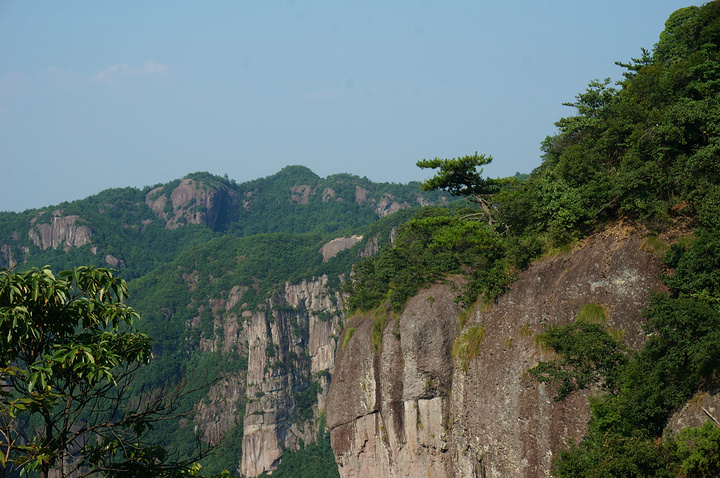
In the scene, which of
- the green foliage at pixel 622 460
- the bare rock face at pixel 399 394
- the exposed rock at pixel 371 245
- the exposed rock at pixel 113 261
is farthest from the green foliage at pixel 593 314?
the exposed rock at pixel 113 261

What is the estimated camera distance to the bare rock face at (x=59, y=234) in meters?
166

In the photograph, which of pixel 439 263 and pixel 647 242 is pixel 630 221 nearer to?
pixel 647 242

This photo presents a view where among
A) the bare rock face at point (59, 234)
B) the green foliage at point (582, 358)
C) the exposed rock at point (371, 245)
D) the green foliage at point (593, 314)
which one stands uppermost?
the bare rock face at point (59, 234)

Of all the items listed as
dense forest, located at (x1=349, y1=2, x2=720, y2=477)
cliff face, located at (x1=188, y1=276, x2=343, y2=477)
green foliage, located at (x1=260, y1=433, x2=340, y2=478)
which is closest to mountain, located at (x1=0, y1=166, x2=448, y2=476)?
cliff face, located at (x1=188, y1=276, x2=343, y2=477)

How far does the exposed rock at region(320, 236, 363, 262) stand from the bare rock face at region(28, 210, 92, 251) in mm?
69755

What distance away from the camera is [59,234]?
168250 millimetres

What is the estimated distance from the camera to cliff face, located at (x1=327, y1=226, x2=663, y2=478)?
16.7 meters

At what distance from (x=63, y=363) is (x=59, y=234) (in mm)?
178289

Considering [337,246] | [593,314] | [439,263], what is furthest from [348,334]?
[337,246]

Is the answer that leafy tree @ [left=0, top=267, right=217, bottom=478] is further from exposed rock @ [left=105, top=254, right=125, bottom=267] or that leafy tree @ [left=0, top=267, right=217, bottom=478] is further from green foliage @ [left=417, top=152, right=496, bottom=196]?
exposed rock @ [left=105, top=254, right=125, bottom=267]

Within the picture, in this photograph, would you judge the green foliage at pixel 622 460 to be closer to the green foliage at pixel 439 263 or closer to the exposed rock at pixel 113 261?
the green foliage at pixel 439 263

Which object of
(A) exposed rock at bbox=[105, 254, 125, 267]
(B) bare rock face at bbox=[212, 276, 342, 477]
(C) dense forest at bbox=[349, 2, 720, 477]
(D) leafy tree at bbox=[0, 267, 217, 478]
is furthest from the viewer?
(A) exposed rock at bbox=[105, 254, 125, 267]

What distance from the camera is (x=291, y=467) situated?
344 ft

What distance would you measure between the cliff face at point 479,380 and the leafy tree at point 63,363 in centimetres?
1124
